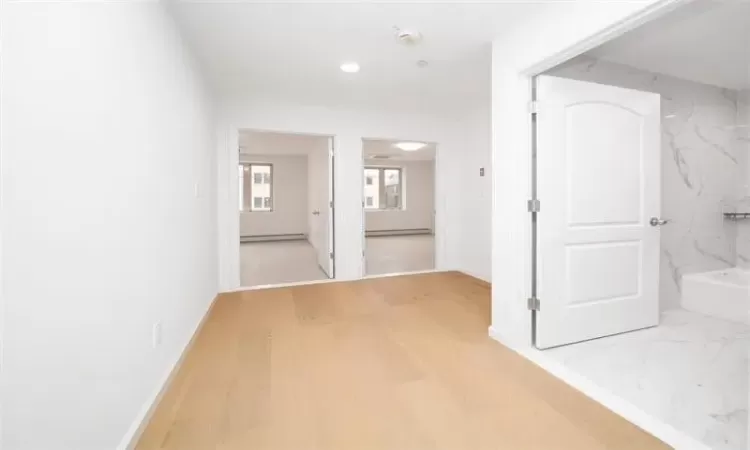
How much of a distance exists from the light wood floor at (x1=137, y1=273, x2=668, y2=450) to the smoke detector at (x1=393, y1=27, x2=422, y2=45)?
7.17ft

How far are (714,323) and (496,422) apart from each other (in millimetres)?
2610

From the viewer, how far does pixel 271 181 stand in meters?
9.13

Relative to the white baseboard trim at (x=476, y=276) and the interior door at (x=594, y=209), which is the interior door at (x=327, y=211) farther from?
the interior door at (x=594, y=209)

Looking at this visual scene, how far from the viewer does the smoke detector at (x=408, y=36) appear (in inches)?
92.2

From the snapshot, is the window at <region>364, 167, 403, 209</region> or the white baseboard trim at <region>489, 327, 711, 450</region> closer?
the white baseboard trim at <region>489, 327, 711, 450</region>

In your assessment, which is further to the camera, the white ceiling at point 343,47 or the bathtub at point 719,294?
the bathtub at point 719,294

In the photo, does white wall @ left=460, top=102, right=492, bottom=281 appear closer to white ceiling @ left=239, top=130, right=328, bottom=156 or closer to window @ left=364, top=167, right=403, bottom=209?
white ceiling @ left=239, top=130, right=328, bottom=156

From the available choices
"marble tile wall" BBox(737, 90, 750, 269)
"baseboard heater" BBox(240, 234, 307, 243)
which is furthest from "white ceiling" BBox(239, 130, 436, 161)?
"marble tile wall" BBox(737, 90, 750, 269)

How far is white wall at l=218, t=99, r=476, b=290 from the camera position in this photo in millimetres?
3893

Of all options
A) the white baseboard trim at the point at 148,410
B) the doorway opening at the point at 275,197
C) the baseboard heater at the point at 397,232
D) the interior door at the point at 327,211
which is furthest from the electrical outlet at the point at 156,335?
the baseboard heater at the point at 397,232

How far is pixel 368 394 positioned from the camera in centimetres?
178

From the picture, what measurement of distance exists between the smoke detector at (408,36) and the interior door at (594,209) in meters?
0.89

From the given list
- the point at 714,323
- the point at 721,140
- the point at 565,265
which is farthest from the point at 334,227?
the point at 721,140

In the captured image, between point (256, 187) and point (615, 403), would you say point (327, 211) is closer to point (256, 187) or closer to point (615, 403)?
point (615, 403)
